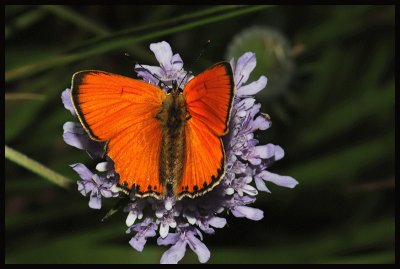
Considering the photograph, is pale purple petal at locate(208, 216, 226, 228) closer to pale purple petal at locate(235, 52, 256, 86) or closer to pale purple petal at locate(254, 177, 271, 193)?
pale purple petal at locate(254, 177, 271, 193)

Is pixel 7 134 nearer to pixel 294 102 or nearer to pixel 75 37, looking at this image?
pixel 75 37

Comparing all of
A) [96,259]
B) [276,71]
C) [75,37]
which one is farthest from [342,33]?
[96,259]

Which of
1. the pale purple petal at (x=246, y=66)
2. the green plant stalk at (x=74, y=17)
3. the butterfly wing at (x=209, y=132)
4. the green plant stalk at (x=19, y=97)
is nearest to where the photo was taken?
the butterfly wing at (x=209, y=132)

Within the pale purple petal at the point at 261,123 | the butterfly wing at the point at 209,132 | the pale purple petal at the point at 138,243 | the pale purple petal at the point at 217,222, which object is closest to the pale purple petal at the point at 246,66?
the pale purple petal at the point at 261,123

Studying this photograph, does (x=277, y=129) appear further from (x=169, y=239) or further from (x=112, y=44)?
(x=169, y=239)

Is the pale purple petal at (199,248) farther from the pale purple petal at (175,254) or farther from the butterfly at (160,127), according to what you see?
the butterfly at (160,127)
